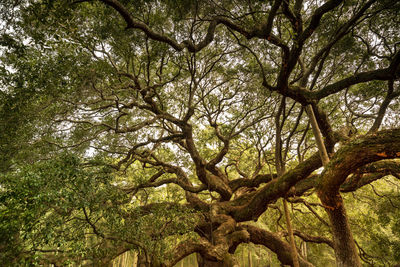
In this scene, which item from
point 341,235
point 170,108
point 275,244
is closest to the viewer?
point 341,235

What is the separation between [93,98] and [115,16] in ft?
8.92

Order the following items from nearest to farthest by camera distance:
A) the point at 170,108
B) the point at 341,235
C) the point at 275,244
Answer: the point at 341,235
the point at 275,244
the point at 170,108

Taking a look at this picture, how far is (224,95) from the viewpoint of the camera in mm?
8031

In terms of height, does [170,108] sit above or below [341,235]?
above

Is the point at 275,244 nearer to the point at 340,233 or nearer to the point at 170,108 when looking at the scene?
the point at 340,233

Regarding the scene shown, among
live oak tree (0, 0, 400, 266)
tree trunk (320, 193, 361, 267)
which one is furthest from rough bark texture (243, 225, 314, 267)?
tree trunk (320, 193, 361, 267)

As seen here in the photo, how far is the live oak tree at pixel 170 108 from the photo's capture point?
10.7 feet

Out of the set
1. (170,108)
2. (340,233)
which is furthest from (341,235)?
(170,108)

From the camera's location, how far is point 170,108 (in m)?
8.55

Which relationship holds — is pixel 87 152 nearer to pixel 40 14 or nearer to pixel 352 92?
pixel 40 14

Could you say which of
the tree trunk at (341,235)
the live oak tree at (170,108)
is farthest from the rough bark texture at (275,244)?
the tree trunk at (341,235)

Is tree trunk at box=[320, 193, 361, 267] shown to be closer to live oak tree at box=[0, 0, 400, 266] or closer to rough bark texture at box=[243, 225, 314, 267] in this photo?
live oak tree at box=[0, 0, 400, 266]

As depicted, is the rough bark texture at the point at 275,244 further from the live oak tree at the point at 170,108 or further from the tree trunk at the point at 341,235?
the tree trunk at the point at 341,235

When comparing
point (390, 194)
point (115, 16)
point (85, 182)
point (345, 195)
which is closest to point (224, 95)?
point (115, 16)
